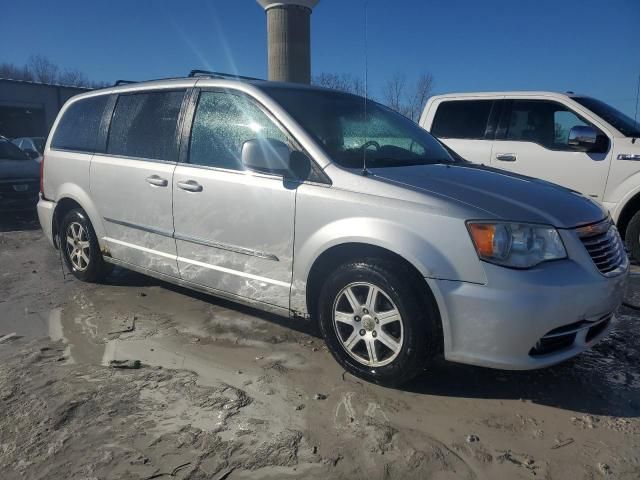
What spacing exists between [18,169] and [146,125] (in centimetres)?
614

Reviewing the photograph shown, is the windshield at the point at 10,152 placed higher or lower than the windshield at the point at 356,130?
lower

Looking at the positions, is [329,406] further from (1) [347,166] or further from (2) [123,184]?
Answer: (2) [123,184]

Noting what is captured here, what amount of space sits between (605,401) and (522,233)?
3.54ft

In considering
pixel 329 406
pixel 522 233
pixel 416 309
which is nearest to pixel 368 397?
pixel 329 406

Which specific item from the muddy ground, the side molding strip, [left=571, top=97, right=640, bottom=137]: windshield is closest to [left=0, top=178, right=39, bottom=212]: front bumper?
the side molding strip

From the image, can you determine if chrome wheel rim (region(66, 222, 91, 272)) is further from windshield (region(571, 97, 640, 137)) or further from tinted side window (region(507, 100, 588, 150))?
windshield (region(571, 97, 640, 137))

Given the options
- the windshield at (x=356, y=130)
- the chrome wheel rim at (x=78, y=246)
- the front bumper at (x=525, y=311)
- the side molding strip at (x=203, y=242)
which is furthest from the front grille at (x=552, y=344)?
the chrome wheel rim at (x=78, y=246)

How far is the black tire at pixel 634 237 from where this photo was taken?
588 centimetres

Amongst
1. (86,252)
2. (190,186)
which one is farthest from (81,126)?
(190,186)

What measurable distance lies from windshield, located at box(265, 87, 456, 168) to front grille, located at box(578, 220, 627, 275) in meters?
1.19

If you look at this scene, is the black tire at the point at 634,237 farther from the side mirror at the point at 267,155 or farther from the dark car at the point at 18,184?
the dark car at the point at 18,184

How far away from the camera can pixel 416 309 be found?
2822 millimetres

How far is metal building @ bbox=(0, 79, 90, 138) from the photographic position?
33969mm

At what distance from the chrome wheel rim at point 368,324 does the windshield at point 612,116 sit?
4.47m
